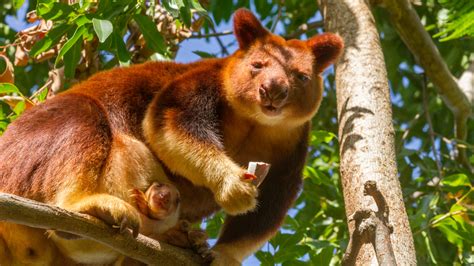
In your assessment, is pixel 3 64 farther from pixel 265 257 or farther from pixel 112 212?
pixel 265 257

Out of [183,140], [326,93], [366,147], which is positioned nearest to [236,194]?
[183,140]

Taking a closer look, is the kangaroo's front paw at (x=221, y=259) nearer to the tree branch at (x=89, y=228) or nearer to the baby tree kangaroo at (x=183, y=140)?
the baby tree kangaroo at (x=183, y=140)

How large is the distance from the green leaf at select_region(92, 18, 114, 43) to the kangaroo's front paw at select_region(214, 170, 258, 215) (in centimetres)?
123

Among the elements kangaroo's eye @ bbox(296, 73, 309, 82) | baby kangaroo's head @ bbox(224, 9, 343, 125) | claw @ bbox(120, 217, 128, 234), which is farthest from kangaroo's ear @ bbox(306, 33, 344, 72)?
claw @ bbox(120, 217, 128, 234)

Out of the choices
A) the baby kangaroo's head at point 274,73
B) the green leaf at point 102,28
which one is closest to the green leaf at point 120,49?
the green leaf at point 102,28

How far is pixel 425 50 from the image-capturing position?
7062 millimetres

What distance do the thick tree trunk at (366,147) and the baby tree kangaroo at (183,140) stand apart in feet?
0.91

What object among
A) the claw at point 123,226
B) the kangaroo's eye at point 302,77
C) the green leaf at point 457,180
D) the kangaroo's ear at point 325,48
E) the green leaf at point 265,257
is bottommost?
the green leaf at point 265,257

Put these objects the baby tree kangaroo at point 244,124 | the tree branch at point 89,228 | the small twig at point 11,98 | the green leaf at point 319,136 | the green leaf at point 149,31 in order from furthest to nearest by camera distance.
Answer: the green leaf at point 319,136
the small twig at point 11,98
the green leaf at point 149,31
the baby tree kangaroo at point 244,124
the tree branch at point 89,228

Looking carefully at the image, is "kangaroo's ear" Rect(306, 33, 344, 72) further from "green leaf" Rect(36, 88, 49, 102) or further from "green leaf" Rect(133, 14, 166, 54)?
"green leaf" Rect(36, 88, 49, 102)

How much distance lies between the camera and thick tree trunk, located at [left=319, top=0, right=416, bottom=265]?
446cm

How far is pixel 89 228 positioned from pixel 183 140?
1.17 metres

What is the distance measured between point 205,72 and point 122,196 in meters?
1.24

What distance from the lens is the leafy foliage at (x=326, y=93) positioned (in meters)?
5.66
